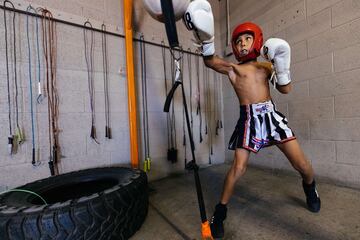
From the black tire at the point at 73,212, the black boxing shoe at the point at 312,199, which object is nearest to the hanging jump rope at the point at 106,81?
the black tire at the point at 73,212

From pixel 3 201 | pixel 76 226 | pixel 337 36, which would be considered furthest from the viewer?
pixel 337 36

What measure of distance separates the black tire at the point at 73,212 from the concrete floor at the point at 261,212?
19cm

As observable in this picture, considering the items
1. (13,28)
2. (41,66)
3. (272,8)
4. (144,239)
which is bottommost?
(144,239)

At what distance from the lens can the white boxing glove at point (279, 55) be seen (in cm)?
129

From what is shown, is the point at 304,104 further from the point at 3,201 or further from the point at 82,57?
the point at 3,201

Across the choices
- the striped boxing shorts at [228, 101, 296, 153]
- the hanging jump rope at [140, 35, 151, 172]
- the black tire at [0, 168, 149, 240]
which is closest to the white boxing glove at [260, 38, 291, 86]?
the striped boxing shorts at [228, 101, 296, 153]

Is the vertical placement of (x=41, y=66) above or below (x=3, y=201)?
above

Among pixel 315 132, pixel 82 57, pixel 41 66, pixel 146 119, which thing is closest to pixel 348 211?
pixel 315 132

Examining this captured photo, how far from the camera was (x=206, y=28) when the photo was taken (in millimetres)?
1081

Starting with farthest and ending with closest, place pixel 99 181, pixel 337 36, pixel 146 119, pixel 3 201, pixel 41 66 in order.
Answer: pixel 146 119
pixel 337 36
pixel 41 66
pixel 99 181
pixel 3 201

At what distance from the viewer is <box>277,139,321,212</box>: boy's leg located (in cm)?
134

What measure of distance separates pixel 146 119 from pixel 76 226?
1382mm

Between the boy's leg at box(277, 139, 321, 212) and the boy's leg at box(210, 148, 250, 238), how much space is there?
0.94 feet

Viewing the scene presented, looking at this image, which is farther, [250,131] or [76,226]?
[250,131]
